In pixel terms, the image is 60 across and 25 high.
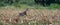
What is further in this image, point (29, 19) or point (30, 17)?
point (30, 17)

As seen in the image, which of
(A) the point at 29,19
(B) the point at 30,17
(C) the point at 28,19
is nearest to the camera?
(C) the point at 28,19

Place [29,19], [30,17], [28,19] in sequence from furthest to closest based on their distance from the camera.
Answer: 1. [30,17]
2. [29,19]
3. [28,19]

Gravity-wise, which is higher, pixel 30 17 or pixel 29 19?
pixel 29 19

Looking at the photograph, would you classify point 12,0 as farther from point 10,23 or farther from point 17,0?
point 10,23

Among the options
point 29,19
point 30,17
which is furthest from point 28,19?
point 30,17

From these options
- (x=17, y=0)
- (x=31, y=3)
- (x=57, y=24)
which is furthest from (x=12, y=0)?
(x=57, y=24)

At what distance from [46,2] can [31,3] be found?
2.33m

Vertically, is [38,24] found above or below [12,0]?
above

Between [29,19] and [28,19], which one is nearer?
[28,19]

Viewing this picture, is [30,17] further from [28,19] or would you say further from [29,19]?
[28,19]

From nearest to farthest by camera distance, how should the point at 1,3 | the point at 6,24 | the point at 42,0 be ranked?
the point at 6,24, the point at 1,3, the point at 42,0

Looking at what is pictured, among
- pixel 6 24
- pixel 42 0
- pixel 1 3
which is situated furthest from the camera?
pixel 42 0

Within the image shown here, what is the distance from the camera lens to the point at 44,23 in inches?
246

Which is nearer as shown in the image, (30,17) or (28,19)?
(28,19)
